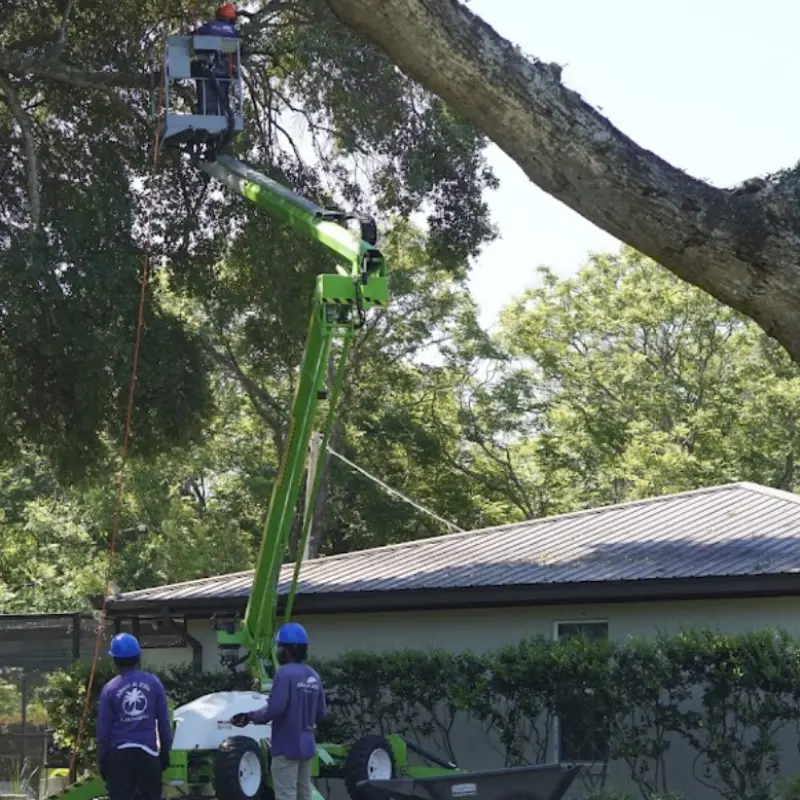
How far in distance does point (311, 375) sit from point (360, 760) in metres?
3.49

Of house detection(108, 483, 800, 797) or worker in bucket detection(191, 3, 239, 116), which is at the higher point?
worker in bucket detection(191, 3, 239, 116)

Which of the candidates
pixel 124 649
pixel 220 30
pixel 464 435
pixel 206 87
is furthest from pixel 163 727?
pixel 464 435

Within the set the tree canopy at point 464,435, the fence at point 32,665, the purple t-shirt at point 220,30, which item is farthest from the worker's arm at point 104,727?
the tree canopy at point 464,435

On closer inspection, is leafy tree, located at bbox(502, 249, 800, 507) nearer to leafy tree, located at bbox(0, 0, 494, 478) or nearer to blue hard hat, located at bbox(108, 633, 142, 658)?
leafy tree, located at bbox(0, 0, 494, 478)

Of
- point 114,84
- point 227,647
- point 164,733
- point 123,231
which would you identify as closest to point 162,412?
point 123,231

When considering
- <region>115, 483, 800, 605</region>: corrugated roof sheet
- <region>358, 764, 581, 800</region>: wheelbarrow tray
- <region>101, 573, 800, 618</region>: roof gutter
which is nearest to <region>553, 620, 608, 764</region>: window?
<region>101, 573, 800, 618</region>: roof gutter

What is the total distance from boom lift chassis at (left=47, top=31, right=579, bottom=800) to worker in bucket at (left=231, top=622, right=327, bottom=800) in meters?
0.54

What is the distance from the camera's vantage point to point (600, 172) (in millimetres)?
11703

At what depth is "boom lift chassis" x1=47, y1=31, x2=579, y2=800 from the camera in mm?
12391

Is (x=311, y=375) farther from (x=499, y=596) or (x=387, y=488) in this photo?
(x=387, y=488)

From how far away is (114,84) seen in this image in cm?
2127

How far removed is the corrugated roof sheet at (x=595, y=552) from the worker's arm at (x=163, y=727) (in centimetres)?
610

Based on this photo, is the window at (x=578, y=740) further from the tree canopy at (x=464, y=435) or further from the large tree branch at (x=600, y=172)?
the tree canopy at (x=464, y=435)

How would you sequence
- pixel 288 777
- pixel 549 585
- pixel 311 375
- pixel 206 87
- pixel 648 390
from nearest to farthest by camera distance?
pixel 288 777 → pixel 311 375 → pixel 549 585 → pixel 206 87 → pixel 648 390
